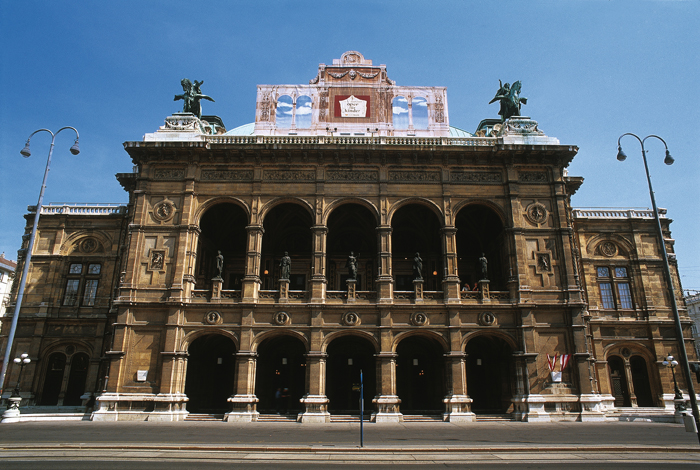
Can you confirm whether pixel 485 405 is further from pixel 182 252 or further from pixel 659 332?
pixel 182 252

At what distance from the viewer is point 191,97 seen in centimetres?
3053

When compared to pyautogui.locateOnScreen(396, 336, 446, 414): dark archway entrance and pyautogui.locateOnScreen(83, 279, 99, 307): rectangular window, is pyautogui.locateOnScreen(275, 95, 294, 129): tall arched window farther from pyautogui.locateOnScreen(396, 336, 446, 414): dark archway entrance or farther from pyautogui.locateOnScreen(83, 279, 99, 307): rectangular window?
pyautogui.locateOnScreen(83, 279, 99, 307): rectangular window

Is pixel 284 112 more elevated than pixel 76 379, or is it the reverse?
pixel 284 112

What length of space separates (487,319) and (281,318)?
1141 cm

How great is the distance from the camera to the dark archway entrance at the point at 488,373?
2711cm

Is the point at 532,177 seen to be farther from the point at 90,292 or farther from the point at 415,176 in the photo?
the point at 90,292

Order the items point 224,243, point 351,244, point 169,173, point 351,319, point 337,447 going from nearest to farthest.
Result: 1. point 337,447
2. point 351,319
3. point 169,173
4. point 351,244
5. point 224,243

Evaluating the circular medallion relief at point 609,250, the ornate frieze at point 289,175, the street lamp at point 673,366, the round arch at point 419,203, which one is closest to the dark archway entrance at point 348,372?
the round arch at point 419,203

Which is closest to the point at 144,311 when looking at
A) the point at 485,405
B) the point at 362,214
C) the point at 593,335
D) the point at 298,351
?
the point at 298,351

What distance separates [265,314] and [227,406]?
23.7 feet

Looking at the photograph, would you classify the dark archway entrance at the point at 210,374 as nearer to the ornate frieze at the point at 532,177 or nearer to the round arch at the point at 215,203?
the round arch at the point at 215,203

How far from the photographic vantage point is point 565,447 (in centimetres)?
1425

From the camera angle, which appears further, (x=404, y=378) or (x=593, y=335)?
(x=593, y=335)

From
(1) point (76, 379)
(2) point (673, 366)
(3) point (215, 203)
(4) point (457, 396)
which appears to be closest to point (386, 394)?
(4) point (457, 396)
